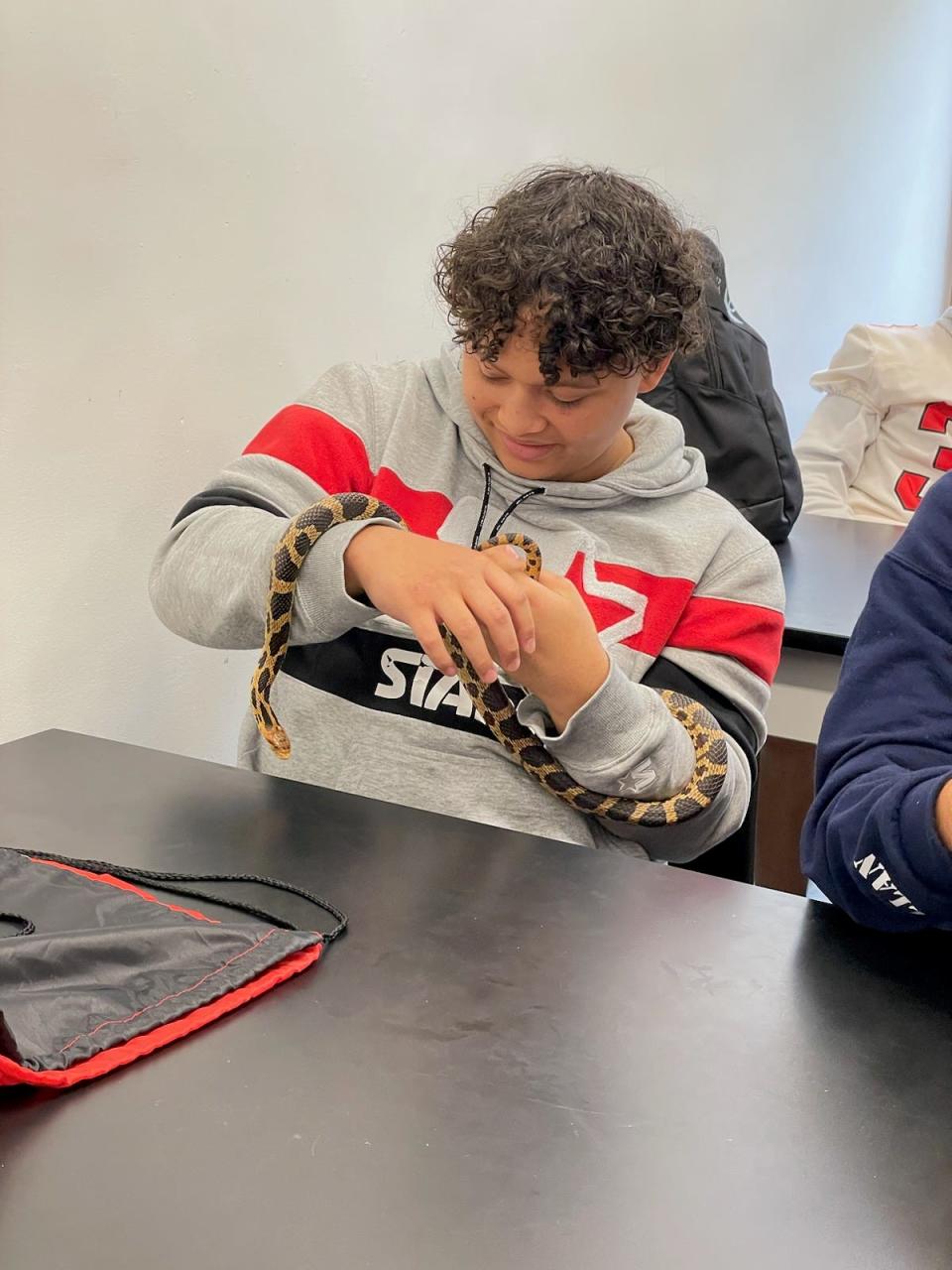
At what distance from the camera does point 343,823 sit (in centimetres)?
93

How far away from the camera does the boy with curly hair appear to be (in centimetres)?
109

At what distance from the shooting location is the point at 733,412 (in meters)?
2.12

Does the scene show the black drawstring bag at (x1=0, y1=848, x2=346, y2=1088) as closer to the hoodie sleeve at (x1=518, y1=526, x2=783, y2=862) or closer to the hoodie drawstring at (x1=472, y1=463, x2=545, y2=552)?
the hoodie sleeve at (x1=518, y1=526, x2=783, y2=862)

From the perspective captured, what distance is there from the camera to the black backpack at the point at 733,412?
2.09 m

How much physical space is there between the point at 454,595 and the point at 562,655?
0.47 ft

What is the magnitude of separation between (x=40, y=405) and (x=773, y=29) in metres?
2.84

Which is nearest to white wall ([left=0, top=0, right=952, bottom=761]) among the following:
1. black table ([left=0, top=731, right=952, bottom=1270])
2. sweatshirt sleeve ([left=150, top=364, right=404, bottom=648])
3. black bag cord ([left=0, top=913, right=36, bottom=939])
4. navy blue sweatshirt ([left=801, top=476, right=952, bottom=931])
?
sweatshirt sleeve ([left=150, top=364, right=404, bottom=648])

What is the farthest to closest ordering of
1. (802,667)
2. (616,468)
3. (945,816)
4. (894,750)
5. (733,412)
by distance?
(733,412) → (802,667) → (616,468) → (894,750) → (945,816)

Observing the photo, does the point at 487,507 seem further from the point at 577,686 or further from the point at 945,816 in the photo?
the point at 945,816

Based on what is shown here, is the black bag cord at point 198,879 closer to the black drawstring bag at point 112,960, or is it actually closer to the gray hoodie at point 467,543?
the black drawstring bag at point 112,960

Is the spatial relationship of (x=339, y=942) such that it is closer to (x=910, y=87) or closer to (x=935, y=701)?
(x=935, y=701)

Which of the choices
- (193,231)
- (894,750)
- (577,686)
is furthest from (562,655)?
(193,231)

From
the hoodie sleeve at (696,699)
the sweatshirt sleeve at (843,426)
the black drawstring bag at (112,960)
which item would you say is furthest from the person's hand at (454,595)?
the sweatshirt sleeve at (843,426)

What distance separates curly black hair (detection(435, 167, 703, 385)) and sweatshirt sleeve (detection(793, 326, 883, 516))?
1.94m
